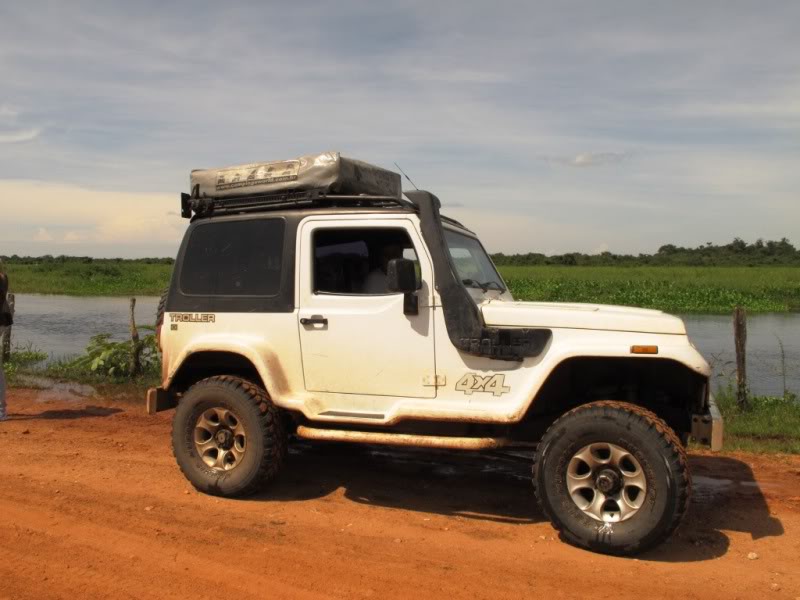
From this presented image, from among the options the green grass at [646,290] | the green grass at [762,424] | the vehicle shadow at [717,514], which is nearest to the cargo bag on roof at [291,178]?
the vehicle shadow at [717,514]

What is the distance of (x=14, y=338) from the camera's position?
1917 cm

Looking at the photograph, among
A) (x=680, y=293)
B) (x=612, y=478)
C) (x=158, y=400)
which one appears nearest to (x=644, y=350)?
(x=612, y=478)

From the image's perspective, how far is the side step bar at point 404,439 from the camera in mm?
4969

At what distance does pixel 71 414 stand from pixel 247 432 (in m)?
4.49

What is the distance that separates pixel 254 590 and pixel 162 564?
2.18 ft

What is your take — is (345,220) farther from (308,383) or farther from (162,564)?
(162,564)

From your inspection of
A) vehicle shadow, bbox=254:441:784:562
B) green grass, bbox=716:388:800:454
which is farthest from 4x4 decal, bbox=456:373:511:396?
green grass, bbox=716:388:800:454

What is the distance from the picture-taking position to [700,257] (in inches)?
2886

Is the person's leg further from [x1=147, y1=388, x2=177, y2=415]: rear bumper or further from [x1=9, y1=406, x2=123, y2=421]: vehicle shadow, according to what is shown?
[x1=147, y1=388, x2=177, y2=415]: rear bumper

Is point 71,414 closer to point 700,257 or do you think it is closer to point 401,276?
point 401,276

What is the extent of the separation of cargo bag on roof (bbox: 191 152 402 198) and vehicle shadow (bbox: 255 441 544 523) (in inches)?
89.7

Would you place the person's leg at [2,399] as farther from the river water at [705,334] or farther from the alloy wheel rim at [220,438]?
the river water at [705,334]

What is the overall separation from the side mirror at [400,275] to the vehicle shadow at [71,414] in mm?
5549

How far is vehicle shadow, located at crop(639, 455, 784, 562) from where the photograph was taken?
4.71m
